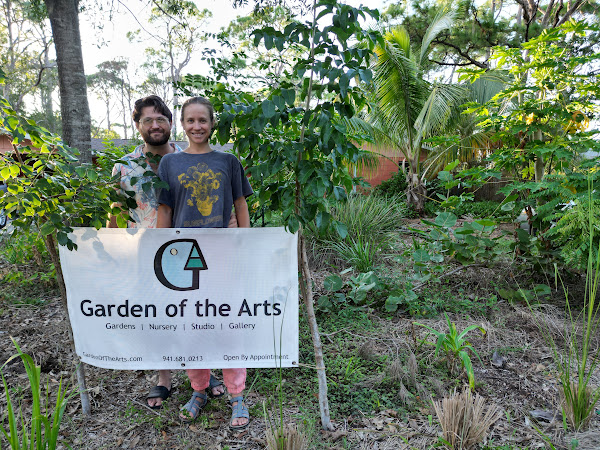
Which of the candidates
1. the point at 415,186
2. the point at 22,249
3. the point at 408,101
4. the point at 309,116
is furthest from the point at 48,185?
the point at 415,186

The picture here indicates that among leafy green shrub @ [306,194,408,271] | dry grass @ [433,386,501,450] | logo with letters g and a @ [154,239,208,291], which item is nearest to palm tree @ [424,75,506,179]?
leafy green shrub @ [306,194,408,271]

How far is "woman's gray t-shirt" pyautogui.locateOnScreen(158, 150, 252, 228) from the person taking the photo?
2.05m

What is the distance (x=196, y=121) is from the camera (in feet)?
6.68

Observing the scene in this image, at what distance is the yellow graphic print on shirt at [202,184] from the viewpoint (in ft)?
6.70

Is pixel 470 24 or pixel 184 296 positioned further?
pixel 470 24

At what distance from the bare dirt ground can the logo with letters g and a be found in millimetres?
651

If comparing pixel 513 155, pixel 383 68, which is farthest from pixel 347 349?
pixel 383 68

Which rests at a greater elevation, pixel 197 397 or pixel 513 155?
→ pixel 513 155

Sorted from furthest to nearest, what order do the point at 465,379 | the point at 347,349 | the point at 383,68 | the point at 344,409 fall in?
1. the point at 383,68
2. the point at 347,349
3. the point at 465,379
4. the point at 344,409

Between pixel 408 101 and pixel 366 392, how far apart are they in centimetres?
775

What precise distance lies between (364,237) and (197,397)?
328cm

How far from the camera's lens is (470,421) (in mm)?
1802

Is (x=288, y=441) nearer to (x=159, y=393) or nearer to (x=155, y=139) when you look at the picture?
(x=159, y=393)

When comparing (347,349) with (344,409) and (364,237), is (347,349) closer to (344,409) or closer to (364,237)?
(344,409)
